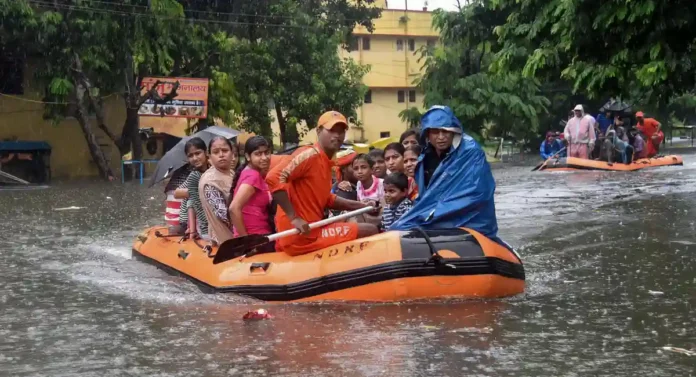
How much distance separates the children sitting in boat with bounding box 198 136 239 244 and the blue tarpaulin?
22552 millimetres

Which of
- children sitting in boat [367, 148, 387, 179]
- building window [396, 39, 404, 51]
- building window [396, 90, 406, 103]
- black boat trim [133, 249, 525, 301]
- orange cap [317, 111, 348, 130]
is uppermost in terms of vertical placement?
building window [396, 39, 404, 51]

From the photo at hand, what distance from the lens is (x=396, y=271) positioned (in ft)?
25.1

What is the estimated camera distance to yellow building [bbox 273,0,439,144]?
176 feet

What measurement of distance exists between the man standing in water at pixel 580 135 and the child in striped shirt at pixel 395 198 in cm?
1852

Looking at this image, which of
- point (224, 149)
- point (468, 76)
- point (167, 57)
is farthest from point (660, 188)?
point (468, 76)

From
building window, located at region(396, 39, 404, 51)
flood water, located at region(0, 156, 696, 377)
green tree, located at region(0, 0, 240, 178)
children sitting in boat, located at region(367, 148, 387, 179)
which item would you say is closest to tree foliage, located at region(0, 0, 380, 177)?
green tree, located at region(0, 0, 240, 178)

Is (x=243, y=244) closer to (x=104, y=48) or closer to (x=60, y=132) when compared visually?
(x=104, y=48)

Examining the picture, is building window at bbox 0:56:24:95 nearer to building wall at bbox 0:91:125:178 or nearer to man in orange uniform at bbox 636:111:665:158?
building wall at bbox 0:91:125:178

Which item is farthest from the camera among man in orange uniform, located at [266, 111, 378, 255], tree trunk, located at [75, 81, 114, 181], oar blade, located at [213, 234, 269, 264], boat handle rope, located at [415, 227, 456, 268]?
tree trunk, located at [75, 81, 114, 181]

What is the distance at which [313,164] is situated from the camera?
795cm

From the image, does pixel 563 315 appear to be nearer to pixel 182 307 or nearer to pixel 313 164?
pixel 313 164

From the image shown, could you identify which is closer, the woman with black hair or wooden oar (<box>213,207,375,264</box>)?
wooden oar (<box>213,207,375,264</box>)

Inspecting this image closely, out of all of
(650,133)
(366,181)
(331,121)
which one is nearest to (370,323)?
(331,121)

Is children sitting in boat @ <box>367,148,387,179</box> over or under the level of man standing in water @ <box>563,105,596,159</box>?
over
